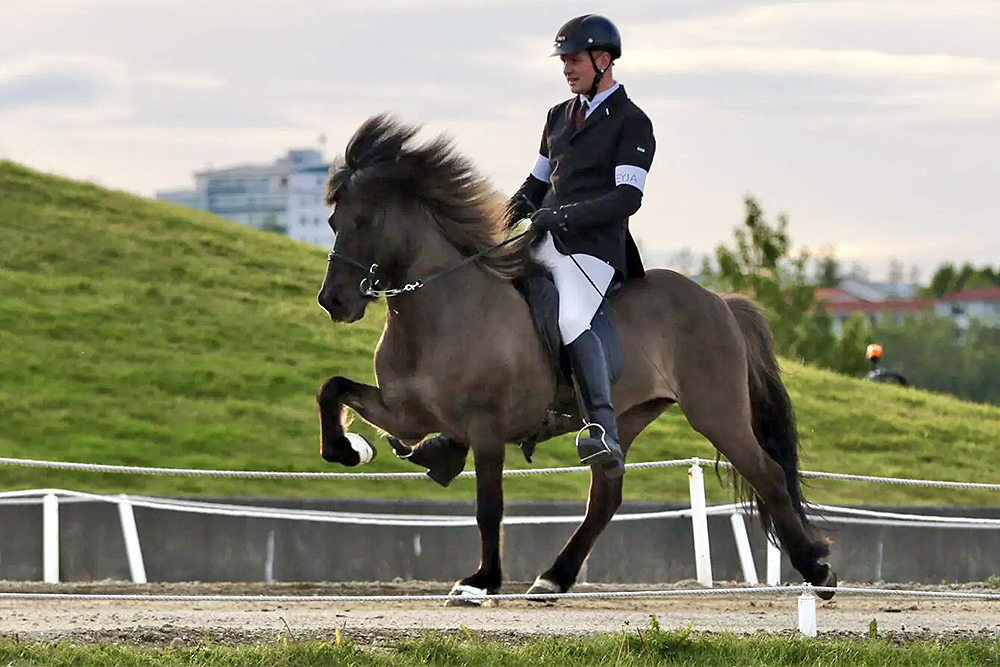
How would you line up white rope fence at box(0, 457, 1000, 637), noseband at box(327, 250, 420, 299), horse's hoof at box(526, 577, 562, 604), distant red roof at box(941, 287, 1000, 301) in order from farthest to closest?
distant red roof at box(941, 287, 1000, 301), white rope fence at box(0, 457, 1000, 637), horse's hoof at box(526, 577, 562, 604), noseband at box(327, 250, 420, 299)

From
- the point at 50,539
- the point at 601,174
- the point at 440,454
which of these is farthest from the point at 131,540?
the point at 601,174

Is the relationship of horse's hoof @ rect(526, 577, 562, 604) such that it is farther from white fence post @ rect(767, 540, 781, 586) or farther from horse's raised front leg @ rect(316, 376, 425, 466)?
white fence post @ rect(767, 540, 781, 586)

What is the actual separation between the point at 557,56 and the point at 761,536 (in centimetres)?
594

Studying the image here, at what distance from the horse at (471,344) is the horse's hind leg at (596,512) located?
0.01m

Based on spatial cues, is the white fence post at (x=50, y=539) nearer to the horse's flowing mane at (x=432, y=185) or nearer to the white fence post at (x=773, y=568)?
the horse's flowing mane at (x=432, y=185)

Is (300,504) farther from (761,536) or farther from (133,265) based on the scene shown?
(133,265)

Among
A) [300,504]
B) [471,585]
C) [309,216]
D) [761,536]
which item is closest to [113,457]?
[300,504]

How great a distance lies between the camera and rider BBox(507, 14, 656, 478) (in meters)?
9.63

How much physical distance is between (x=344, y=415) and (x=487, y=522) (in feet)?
3.37

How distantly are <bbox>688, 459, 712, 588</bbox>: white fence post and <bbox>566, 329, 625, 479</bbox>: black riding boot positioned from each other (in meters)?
2.89

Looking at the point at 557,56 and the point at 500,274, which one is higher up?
the point at 557,56

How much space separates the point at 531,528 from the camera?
1418cm

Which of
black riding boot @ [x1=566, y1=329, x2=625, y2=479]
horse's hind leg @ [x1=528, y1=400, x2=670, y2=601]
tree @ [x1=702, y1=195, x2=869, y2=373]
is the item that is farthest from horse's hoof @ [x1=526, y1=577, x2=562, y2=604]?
tree @ [x1=702, y1=195, x2=869, y2=373]

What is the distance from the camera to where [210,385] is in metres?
19.2
